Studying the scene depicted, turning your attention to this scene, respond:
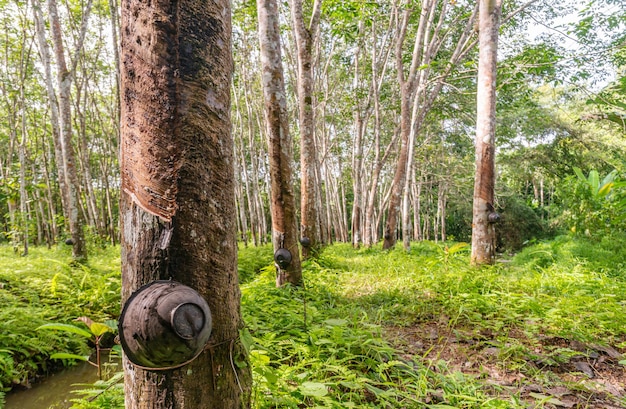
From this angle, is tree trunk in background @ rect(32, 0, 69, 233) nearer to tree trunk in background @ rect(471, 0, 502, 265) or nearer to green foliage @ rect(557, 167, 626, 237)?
tree trunk in background @ rect(471, 0, 502, 265)

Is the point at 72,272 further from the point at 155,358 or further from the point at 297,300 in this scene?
the point at 155,358

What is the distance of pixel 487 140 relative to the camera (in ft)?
16.5

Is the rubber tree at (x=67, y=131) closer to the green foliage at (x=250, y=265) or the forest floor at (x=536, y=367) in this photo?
the green foliage at (x=250, y=265)

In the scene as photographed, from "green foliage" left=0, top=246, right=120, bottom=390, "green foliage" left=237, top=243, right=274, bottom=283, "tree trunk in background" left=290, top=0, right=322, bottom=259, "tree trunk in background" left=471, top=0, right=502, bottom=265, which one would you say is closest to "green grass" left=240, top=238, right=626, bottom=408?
"tree trunk in background" left=471, top=0, right=502, bottom=265

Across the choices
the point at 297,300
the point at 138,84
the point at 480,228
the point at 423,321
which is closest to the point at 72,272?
the point at 297,300

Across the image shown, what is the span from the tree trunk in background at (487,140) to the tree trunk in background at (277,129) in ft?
9.48

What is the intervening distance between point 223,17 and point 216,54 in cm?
17

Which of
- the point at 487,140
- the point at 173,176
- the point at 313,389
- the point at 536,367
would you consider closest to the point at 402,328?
the point at 536,367

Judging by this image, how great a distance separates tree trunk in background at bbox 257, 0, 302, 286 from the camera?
166 inches

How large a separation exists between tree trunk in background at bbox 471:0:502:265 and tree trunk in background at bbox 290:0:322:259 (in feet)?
8.86

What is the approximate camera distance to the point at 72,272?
625 cm

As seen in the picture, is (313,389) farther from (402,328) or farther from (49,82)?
(49,82)

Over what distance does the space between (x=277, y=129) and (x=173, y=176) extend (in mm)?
3278

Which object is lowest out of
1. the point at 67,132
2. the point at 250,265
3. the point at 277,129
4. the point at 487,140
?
the point at 250,265
